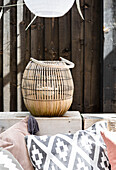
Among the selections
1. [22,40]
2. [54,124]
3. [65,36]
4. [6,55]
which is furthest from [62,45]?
[54,124]

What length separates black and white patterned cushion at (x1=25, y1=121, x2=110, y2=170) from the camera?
1.16 m

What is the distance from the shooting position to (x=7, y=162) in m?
1.03

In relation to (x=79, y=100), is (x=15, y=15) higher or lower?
higher

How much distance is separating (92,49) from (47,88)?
0.75m

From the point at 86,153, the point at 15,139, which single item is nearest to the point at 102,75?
the point at 86,153

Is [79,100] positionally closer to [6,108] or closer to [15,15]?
[6,108]

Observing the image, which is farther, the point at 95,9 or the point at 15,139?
the point at 95,9

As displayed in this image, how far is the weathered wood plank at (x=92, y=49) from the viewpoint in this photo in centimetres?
201

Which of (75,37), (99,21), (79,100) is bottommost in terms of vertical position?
(79,100)

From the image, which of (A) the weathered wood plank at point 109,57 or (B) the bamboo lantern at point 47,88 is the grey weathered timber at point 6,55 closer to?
(B) the bamboo lantern at point 47,88

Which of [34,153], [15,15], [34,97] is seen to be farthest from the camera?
[15,15]

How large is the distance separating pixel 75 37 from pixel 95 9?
11.5 inches

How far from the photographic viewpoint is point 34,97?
4.77 feet

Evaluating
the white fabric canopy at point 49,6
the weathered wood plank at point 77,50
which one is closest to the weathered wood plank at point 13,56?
the weathered wood plank at point 77,50
